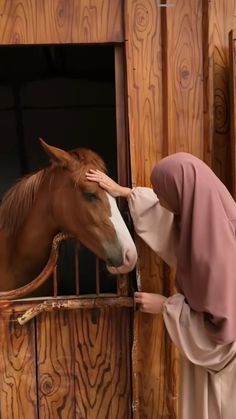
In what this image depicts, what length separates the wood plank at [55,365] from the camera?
5.91 ft

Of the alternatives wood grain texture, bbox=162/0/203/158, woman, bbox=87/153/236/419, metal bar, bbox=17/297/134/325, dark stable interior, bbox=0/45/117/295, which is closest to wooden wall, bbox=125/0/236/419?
wood grain texture, bbox=162/0/203/158

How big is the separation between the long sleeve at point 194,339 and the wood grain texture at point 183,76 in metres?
0.66

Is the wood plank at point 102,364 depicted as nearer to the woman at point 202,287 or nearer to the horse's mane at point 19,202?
the woman at point 202,287

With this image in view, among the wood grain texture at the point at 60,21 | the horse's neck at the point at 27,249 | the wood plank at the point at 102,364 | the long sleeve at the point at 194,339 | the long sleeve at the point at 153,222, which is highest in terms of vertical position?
the wood grain texture at the point at 60,21

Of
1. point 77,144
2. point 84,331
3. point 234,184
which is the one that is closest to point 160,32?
point 234,184

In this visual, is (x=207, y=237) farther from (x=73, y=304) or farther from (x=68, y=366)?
(x=68, y=366)

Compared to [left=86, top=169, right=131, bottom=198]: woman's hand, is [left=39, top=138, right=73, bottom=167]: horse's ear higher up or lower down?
higher up

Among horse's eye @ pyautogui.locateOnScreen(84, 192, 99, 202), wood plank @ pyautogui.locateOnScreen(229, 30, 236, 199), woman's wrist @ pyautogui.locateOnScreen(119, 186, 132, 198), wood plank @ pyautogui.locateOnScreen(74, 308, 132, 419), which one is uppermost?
wood plank @ pyautogui.locateOnScreen(229, 30, 236, 199)

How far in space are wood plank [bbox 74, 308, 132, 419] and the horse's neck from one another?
401mm

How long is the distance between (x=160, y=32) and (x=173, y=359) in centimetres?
131

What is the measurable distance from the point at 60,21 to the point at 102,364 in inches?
53.6

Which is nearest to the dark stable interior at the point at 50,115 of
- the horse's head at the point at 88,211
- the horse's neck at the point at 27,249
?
the horse's neck at the point at 27,249

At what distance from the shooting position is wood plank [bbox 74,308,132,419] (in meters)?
1.83

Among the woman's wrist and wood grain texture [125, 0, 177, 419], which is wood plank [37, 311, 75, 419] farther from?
the woman's wrist
